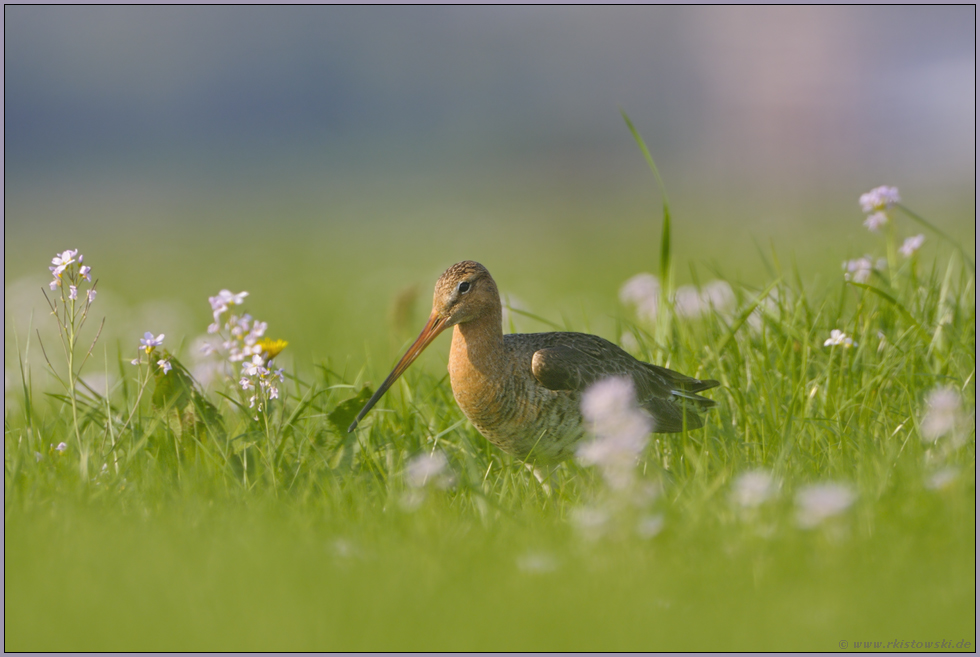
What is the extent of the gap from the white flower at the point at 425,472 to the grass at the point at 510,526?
0.17ft

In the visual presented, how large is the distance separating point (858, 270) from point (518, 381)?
8.38 feet

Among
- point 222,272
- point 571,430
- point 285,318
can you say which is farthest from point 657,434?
point 222,272

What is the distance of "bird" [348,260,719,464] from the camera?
496 cm

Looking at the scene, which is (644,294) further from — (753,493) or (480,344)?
(753,493)

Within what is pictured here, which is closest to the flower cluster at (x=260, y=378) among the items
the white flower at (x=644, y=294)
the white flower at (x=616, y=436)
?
the white flower at (x=616, y=436)

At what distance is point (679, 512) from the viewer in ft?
11.5

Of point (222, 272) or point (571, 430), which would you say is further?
point (222, 272)

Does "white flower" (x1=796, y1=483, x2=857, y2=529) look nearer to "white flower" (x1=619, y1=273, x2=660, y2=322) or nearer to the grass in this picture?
the grass

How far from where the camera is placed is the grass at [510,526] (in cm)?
277

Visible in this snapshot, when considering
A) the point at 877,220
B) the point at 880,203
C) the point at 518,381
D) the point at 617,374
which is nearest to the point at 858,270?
the point at 877,220

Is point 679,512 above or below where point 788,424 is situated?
below

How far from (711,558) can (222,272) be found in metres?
16.5

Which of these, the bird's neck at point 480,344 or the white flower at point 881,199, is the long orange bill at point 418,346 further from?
the white flower at point 881,199

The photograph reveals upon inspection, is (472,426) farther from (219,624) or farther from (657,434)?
(219,624)
